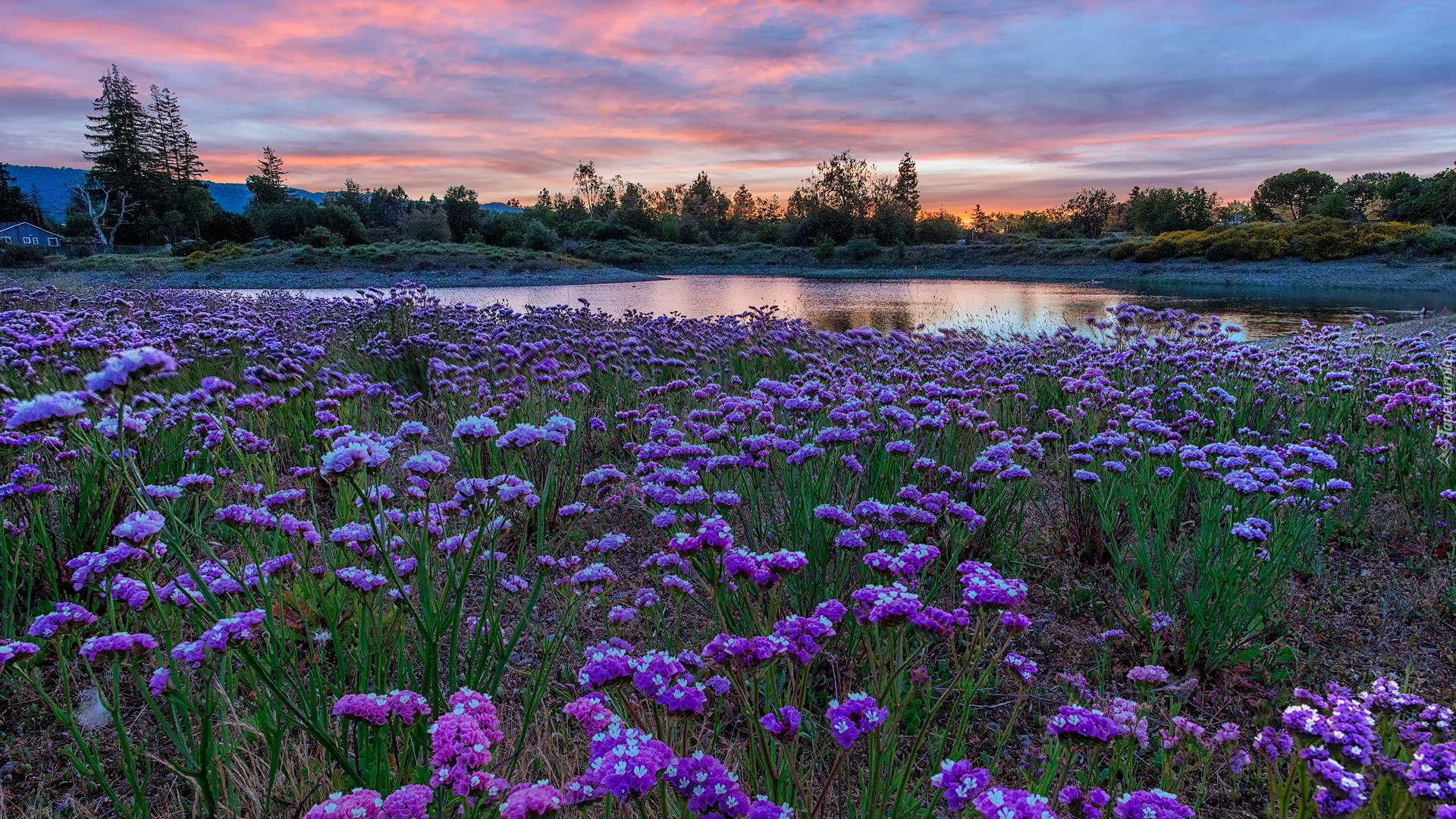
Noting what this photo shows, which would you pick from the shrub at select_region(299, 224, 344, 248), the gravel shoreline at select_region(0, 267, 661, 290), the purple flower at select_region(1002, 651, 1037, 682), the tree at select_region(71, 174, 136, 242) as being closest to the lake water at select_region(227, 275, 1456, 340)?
the gravel shoreline at select_region(0, 267, 661, 290)

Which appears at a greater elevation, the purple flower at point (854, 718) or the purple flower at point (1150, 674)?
the purple flower at point (854, 718)

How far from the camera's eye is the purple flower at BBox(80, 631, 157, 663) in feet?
5.75

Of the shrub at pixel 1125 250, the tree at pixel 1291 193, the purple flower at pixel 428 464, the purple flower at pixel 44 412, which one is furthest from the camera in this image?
the tree at pixel 1291 193

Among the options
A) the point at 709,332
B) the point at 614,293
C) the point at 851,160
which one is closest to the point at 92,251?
the point at 614,293

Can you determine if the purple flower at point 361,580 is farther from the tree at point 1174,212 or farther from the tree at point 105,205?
the tree at point 105,205

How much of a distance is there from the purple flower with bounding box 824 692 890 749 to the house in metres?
85.1

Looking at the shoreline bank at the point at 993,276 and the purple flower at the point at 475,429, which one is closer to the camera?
the purple flower at the point at 475,429

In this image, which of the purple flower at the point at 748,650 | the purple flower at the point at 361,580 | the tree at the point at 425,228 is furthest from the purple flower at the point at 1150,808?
the tree at the point at 425,228

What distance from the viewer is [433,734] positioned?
1.45m

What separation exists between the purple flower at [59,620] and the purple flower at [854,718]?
193 centimetres

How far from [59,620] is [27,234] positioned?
93807mm

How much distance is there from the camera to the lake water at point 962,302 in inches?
787

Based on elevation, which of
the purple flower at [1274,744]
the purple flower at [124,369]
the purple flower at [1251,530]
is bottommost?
the purple flower at [1274,744]

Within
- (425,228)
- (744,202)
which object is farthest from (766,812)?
(744,202)
